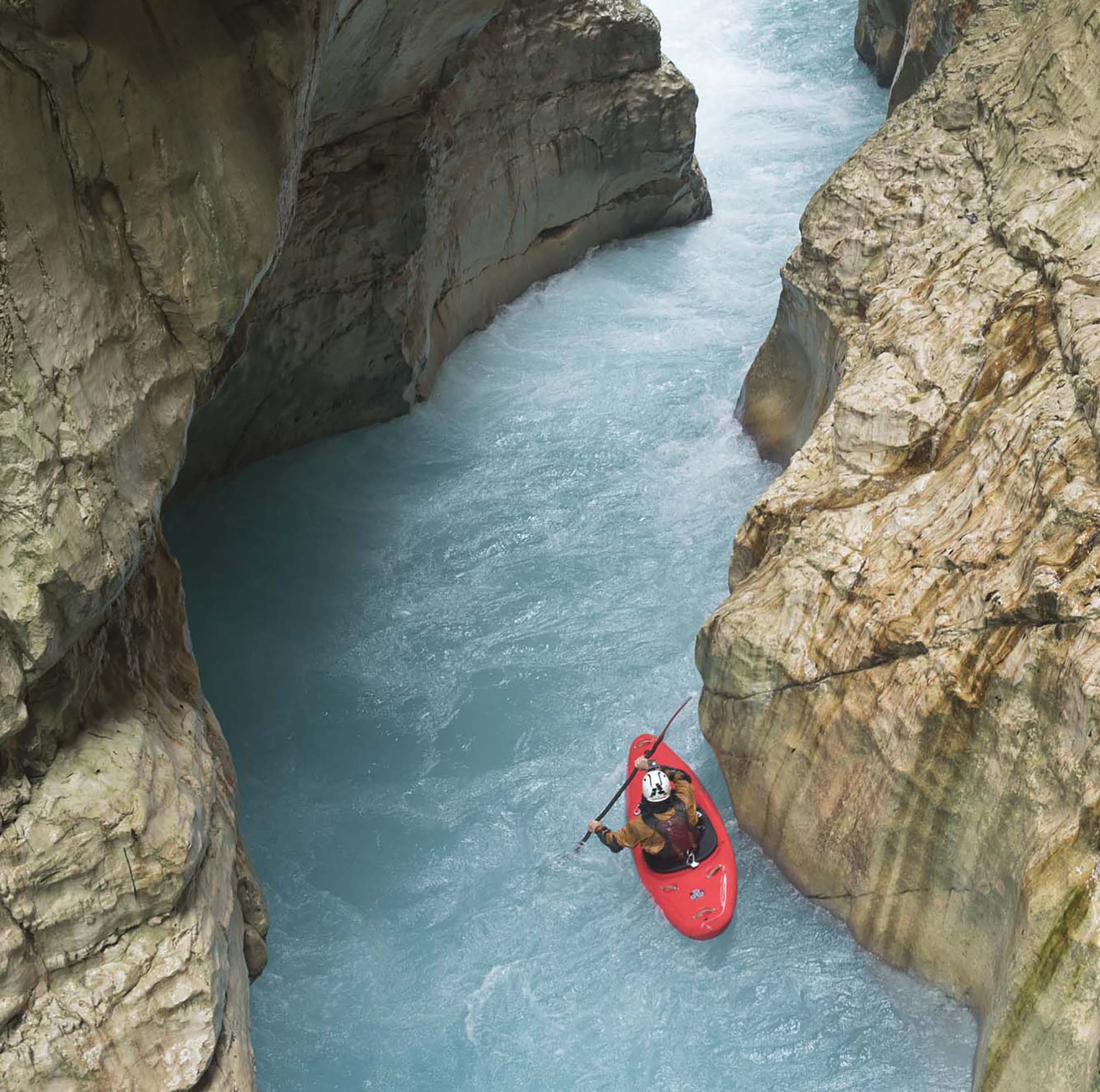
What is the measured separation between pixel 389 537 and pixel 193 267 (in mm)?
5040

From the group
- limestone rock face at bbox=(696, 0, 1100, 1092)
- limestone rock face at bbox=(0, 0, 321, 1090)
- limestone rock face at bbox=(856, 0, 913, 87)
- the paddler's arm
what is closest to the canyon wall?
limestone rock face at bbox=(0, 0, 321, 1090)

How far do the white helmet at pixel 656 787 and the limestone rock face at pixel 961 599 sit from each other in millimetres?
446

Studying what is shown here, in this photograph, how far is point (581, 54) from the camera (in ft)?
42.9

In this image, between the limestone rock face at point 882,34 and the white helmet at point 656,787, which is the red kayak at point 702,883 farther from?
the limestone rock face at point 882,34

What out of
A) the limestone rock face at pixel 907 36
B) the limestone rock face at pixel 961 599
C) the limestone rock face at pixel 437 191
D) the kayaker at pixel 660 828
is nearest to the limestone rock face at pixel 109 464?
the limestone rock face at pixel 437 191

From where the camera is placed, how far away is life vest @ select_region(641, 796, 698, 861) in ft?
24.4

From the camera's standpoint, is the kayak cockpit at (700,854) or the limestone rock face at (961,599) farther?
the kayak cockpit at (700,854)

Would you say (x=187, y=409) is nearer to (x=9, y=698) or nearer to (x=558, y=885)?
(x=9, y=698)

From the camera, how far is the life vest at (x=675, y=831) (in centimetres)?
744

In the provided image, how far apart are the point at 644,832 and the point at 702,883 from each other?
0.44 meters

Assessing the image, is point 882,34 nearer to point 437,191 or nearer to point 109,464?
point 437,191

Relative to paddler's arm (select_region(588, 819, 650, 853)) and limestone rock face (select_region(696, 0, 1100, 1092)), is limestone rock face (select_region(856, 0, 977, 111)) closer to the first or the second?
limestone rock face (select_region(696, 0, 1100, 1092))

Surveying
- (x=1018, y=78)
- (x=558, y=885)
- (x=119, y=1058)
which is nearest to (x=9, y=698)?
(x=119, y=1058)

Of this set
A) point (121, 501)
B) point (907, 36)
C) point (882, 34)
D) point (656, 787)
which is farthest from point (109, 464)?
point (882, 34)
